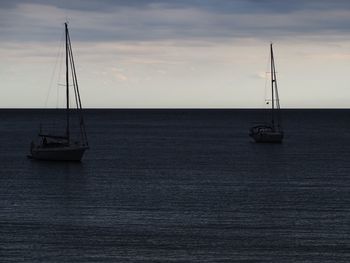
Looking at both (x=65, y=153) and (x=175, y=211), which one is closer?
(x=175, y=211)

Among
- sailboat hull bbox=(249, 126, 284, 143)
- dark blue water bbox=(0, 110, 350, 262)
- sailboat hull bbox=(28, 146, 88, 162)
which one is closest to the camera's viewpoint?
dark blue water bbox=(0, 110, 350, 262)

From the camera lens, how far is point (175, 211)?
69.4 metres

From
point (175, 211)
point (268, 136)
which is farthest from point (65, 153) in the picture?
point (268, 136)

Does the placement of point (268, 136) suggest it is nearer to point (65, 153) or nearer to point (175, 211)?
point (65, 153)

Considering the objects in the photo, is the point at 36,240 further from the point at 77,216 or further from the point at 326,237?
the point at 326,237

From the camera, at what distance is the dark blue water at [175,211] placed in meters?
54.2

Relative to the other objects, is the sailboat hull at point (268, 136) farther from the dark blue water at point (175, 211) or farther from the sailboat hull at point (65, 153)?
the sailboat hull at point (65, 153)

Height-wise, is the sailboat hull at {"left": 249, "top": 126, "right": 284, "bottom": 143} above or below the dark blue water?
above

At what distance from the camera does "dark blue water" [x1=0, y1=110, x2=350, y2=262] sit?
178 feet

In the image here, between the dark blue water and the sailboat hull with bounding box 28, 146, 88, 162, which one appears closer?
the dark blue water

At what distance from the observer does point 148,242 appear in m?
56.8

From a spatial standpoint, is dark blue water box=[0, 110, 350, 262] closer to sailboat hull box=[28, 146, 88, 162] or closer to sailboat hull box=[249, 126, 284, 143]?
sailboat hull box=[28, 146, 88, 162]

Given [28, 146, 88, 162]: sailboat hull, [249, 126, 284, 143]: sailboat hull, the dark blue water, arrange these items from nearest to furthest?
the dark blue water < [28, 146, 88, 162]: sailboat hull < [249, 126, 284, 143]: sailboat hull

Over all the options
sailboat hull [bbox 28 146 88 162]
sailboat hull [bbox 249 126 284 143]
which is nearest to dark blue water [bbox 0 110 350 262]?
sailboat hull [bbox 28 146 88 162]
